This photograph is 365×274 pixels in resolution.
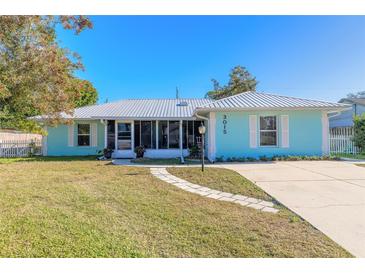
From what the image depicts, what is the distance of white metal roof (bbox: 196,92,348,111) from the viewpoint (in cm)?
1109

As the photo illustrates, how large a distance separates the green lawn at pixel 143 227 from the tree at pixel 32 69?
683cm

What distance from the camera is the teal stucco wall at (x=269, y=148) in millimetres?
11461

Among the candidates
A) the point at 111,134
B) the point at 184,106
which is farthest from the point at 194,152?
the point at 111,134

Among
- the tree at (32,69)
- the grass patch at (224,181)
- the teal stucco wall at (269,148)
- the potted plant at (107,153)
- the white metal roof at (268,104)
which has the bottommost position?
the grass patch at (224,181)

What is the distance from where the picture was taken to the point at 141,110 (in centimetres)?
1540

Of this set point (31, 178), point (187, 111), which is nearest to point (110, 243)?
point (31, 178)

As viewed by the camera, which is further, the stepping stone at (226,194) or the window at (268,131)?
the window at (268,131)

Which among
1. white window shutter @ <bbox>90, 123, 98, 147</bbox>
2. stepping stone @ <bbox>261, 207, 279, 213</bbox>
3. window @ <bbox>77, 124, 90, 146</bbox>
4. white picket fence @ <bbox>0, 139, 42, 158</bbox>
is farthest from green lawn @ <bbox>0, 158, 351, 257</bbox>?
white picket fence @ <bbox>0, 139, 42, 158</bbox>

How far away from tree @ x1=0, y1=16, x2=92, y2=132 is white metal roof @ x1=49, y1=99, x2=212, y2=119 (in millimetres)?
2246

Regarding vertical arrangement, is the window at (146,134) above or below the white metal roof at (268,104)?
below

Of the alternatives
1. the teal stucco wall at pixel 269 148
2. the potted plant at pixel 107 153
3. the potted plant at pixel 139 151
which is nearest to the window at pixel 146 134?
the potted plant at pixel 139 151

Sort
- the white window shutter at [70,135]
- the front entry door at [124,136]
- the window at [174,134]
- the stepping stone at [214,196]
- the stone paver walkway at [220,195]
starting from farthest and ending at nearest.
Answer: the white window shutter at [70,135] → the window at [174,134] → the front entry door at [124,136] → the stepping stone at [214,196] → the stone paver walkway at [220,195]

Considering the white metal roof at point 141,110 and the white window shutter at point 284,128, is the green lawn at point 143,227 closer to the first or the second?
the white window shutter at point 284,128
